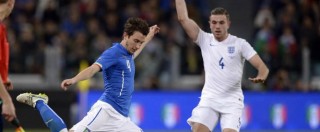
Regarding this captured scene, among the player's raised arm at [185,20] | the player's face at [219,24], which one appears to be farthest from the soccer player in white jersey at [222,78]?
the player's raised arm at [185,20]

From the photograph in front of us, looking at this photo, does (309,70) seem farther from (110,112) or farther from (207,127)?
(110,112)

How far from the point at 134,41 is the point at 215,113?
1900 millimetres

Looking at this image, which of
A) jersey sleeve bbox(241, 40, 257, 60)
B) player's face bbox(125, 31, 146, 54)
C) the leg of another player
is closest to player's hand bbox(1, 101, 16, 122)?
player's face bbox(125, 31, 146, 54)

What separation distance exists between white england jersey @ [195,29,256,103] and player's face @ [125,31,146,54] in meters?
1.64

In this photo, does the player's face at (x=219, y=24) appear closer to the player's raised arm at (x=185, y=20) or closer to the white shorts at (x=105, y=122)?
the player's raised arm at (x=185, y=20)

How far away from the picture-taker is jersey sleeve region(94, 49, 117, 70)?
10.2 meters

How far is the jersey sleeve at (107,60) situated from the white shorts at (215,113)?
1.87m

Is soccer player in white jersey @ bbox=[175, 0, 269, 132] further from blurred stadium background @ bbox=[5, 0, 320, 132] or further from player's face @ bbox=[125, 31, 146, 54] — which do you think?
blurred stadium background @ bbox=[5, 0, 320, 132]

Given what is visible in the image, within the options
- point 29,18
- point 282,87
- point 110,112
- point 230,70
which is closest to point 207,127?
point 230,70

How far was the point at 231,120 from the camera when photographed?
38.0 ft

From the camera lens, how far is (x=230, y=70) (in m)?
11.8

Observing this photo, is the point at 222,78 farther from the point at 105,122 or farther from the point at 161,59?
the point at 161,59

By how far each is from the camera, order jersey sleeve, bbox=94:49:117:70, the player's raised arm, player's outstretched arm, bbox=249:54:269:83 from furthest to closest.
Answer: the player's raised arm
player's outstretched arm, bbox=249:54:269:83
jersey sleeve, bbox=94:49:117:70

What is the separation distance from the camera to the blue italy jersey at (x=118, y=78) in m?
10.4
